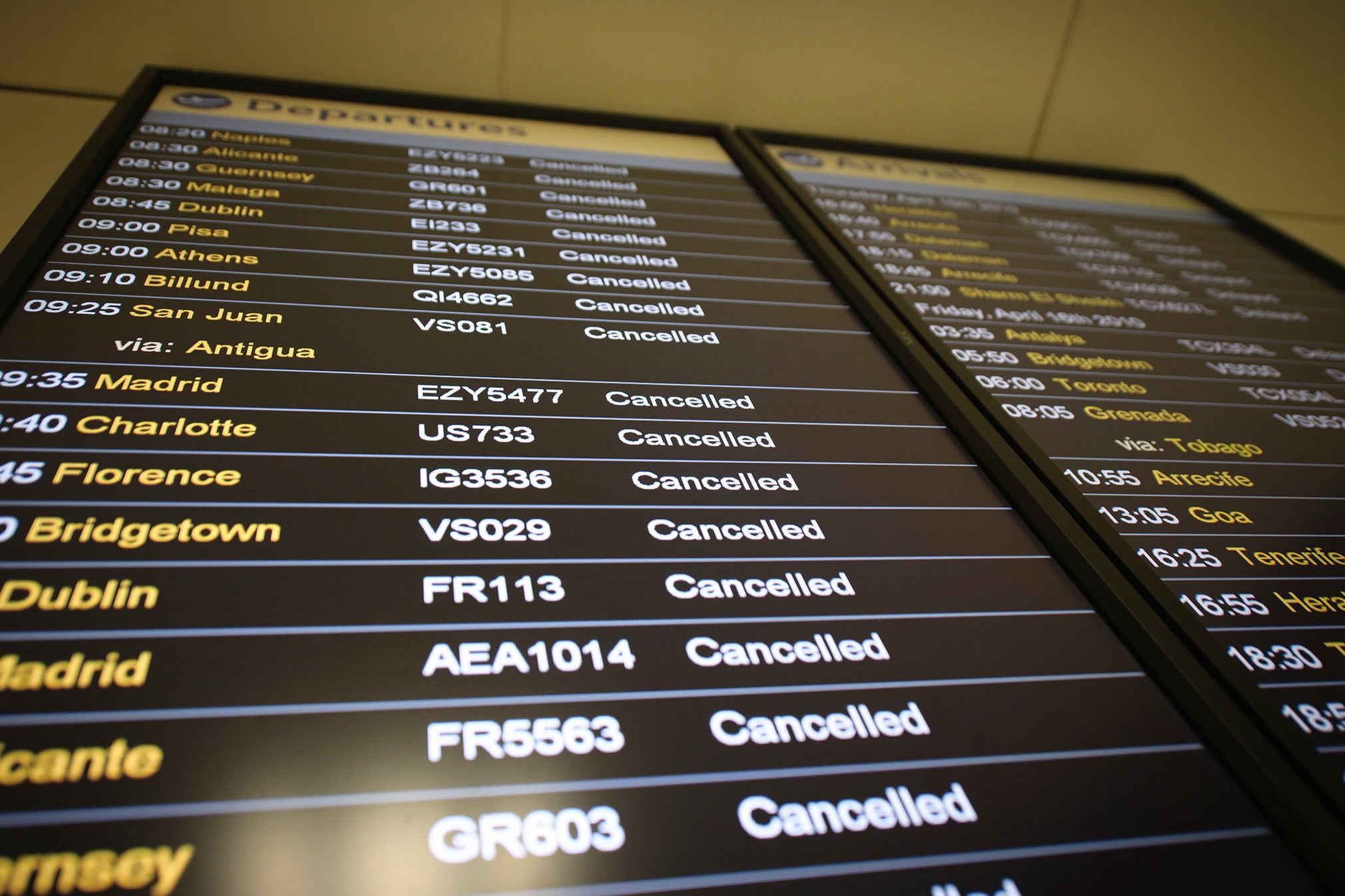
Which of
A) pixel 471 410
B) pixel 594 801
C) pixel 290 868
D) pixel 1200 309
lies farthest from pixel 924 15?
pixel 290 868

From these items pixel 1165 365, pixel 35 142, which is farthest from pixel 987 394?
pixel 35 142

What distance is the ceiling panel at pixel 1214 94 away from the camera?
2258 millimetres

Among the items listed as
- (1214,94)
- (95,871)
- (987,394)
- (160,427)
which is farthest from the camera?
(1214,94)

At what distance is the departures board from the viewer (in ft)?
2.35

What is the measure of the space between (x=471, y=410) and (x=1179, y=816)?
91cm

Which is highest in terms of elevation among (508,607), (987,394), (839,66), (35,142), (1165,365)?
(839,66)

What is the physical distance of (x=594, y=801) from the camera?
2.45 ft

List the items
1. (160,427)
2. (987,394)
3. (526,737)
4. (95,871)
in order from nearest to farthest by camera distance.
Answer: (95,871) → (526,737) → (160,427) → (987,394)

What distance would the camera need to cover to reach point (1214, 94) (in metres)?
2.35

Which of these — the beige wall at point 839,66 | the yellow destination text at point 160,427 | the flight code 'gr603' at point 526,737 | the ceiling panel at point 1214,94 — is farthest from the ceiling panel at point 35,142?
the ceiling panel at point 1214,94

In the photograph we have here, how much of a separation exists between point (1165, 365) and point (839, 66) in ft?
3.64

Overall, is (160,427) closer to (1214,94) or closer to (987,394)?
(987,394)

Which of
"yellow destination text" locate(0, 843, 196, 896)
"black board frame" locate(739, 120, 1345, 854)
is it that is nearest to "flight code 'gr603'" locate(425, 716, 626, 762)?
"yellow destination text" locate(0, 843, 196, 896)

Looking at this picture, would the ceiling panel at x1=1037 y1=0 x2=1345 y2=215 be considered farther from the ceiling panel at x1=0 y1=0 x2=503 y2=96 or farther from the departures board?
the ceiling panel at x1=0 y1=0 x2=503 y2=96
